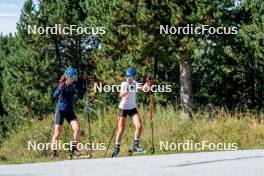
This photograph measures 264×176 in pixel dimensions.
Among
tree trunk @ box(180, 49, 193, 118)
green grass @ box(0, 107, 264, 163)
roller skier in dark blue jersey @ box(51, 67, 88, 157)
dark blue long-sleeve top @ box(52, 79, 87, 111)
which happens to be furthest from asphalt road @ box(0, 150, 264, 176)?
tree trunk @ box(180, 49, 193, 118)

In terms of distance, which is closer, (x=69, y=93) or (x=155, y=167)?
(x=155, y=167)

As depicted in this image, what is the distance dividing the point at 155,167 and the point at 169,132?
6505 millimetres

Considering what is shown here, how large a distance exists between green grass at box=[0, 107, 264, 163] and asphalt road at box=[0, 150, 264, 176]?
138 inches

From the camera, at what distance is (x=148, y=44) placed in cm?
A: 2252

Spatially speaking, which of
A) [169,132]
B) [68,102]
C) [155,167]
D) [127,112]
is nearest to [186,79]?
[169,132]

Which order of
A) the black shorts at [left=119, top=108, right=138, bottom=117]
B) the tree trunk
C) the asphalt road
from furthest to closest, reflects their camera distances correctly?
the tree trunk, the black shorts at [left=119, top=108, right=138, bottom=117], the asphalt road

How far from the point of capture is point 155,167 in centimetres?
786

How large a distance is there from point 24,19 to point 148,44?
61.0 ft

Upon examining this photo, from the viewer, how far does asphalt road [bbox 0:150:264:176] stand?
7.40 m

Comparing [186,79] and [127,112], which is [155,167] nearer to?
[127,112]

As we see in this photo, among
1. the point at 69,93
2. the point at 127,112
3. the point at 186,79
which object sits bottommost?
the point at 127,112

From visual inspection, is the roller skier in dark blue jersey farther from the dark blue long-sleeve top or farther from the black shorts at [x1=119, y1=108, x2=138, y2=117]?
the black shorts at [x1=119, y1=108, x2=138, y2=117]

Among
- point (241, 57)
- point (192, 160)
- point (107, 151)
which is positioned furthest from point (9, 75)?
point (192, 160)

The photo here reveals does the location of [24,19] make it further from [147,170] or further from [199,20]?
[147,170]
